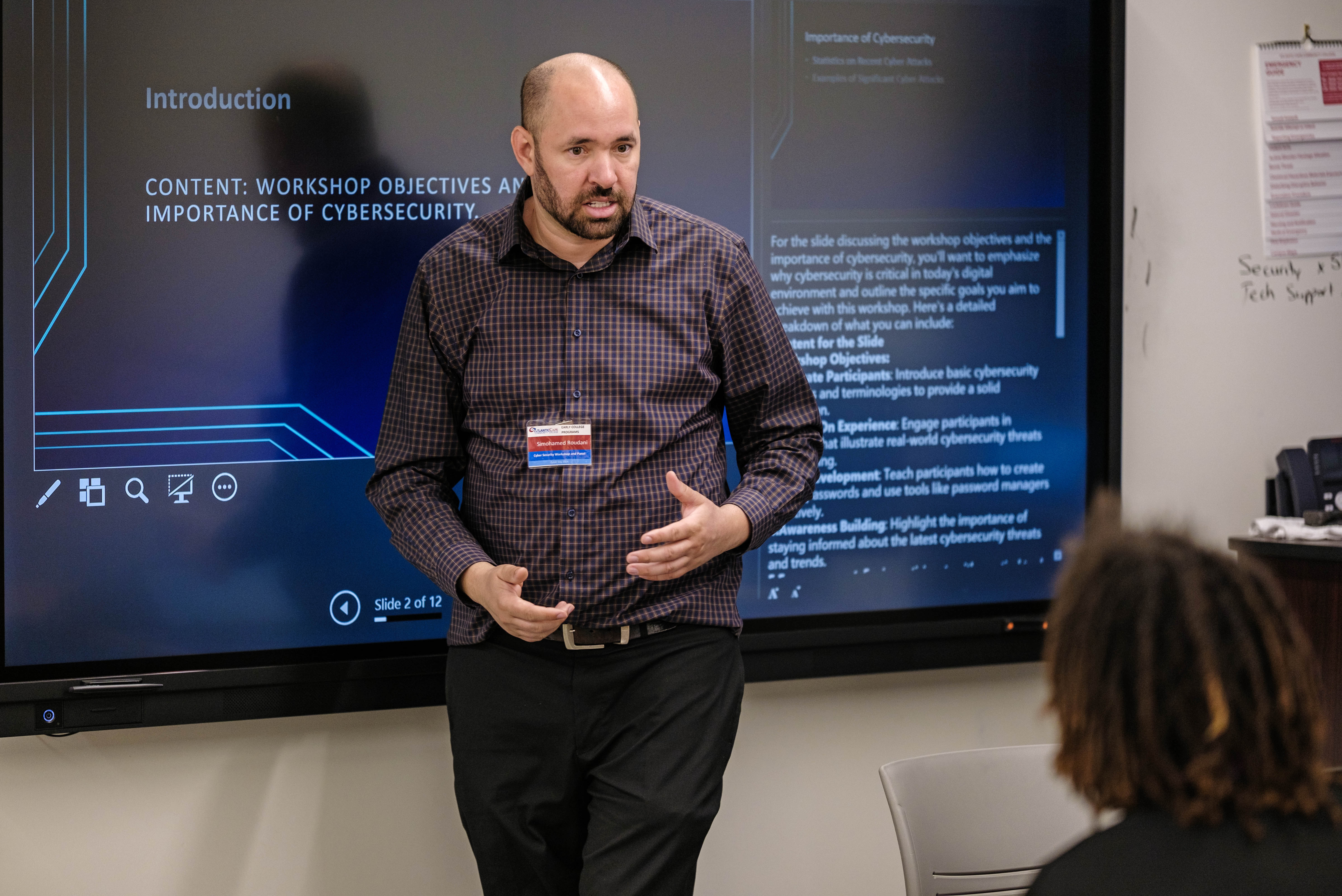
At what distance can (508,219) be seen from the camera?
197cm

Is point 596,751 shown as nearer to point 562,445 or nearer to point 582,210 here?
point 562,445

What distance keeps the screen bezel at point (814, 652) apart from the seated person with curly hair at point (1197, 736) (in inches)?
63.4

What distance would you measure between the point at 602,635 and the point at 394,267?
39.6 inches

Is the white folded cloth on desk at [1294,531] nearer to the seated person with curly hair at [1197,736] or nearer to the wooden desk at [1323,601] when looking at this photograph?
the wooden desk at [1323,601]

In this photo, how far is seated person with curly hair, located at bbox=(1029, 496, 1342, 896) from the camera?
2.80ft

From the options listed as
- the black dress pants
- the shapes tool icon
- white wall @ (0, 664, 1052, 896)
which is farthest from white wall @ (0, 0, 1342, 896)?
the black dress pants

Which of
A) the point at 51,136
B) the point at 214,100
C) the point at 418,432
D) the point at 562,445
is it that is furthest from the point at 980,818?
the point at 51,136

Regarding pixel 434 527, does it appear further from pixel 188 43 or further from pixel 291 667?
pixel 188 43

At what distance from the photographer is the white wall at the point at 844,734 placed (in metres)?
2.33

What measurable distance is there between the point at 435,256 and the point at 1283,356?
7.88 feet

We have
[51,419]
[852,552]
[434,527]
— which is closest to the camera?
[434,527]

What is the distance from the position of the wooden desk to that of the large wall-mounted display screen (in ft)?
1.80

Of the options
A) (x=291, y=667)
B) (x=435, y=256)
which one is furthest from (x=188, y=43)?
(x=291, y=667)

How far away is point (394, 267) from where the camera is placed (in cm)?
235
